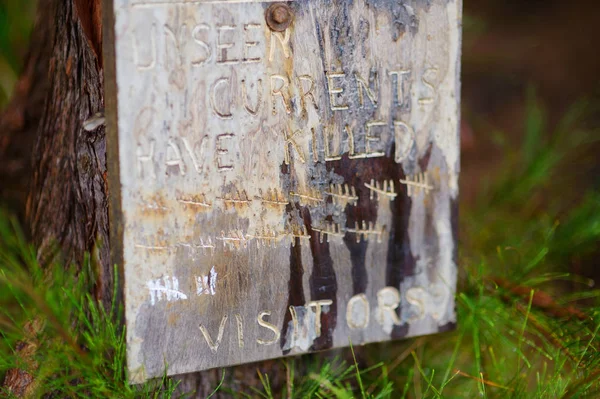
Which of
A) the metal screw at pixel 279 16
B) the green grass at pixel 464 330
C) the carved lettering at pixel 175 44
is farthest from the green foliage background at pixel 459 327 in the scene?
the metal screw at pixel 279 16

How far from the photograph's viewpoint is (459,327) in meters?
1.41

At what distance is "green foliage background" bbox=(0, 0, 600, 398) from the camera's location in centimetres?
106

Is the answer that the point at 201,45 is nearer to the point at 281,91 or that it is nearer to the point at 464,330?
the point at 281,91

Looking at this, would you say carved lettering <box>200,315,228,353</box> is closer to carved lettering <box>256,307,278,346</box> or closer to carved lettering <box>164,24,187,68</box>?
carved lettering <box>256,307,278,346</box>

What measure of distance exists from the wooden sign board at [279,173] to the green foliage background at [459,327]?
0.07 metres

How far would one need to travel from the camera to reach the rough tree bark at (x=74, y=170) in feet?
3.76

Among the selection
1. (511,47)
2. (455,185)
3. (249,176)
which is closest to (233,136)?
(249,176)

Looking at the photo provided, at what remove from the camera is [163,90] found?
1.01 meters

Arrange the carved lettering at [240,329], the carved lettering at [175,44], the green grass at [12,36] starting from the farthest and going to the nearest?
the green grass at [12,36], the carved lettering at [240,329], the carved lettering at [175,44]

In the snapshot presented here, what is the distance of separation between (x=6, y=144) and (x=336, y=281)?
90 centimetres

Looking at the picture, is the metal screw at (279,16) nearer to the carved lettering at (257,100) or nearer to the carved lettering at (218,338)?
the carved lettering at (257,100)

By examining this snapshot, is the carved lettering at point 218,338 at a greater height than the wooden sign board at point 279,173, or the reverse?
the wooden sign board at point 279,173

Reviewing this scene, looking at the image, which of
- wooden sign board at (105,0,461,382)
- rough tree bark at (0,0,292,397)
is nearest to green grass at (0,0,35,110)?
rough tree bark at (0,0,292,397)

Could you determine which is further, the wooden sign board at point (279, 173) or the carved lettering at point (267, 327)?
the carved lettering at point (267, 327)
